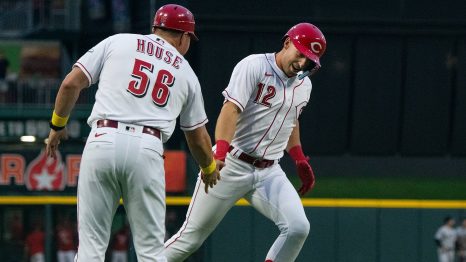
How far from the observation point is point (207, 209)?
6.70m

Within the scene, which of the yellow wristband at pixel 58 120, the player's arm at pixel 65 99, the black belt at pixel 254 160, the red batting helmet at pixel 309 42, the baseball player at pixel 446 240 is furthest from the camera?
the baseball player at pixel 446 240

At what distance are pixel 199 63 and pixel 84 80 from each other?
11.3 metres

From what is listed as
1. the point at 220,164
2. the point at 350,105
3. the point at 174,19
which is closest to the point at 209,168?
the point at 220,164

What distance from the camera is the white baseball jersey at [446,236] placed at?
48.6ft

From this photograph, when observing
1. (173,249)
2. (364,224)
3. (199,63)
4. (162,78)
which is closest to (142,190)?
(162,78)

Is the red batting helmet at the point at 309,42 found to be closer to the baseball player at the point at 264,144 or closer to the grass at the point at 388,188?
the baseball player at the point at 264,144

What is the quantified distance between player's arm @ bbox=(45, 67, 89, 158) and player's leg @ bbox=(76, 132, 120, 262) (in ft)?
0.63

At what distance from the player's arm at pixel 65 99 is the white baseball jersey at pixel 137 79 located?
0.04 metres

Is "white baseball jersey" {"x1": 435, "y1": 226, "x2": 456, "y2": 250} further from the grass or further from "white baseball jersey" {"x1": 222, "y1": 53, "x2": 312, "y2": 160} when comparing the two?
"white baseball jersey" {"x1": 222, "y1": 53, "x2": 312, "y2": 160}

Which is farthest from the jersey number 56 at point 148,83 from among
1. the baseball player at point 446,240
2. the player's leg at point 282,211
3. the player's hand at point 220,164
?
the baseball player at point 446,240

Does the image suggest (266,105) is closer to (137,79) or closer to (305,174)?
(305,174)

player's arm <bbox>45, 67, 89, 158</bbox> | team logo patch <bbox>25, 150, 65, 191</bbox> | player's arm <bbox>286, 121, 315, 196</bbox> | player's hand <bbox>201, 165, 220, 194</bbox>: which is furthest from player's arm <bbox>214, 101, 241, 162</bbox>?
team logo patch <bbox>25, 150, 65, 191</bbox>

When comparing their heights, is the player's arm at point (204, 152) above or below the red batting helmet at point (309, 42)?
below

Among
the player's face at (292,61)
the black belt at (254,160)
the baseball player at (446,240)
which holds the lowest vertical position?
the baseball player at (446,240)
